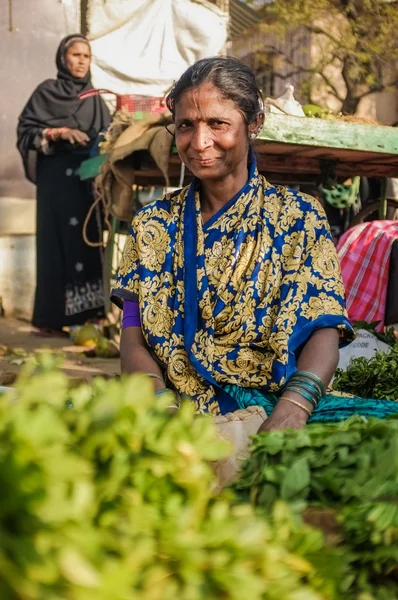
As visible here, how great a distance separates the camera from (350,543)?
119 cm

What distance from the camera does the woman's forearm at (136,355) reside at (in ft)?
7.54

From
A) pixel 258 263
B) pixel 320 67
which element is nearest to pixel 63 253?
pixel 258 263

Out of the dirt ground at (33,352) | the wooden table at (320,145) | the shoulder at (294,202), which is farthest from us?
the dirt ground at (33,352)

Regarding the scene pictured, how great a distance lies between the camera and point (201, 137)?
2.25 meters

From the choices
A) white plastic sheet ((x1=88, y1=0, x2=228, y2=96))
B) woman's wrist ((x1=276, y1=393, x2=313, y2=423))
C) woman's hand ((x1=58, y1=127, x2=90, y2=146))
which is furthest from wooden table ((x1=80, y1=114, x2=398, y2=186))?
white plastic sheet ((x1=88, y1=0, x2=228, y2=96))

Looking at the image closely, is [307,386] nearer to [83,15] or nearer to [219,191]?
[219,191]

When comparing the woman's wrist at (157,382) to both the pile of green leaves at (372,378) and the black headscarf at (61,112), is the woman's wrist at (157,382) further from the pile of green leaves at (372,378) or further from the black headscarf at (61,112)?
the black headscarf at (61,112)

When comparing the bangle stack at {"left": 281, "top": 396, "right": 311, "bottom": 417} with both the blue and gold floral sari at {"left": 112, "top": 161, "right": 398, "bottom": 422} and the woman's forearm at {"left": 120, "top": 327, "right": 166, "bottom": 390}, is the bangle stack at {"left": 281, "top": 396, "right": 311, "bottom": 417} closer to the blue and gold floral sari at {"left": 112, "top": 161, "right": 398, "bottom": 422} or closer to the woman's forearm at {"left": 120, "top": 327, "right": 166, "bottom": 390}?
the blue and gold floral sari at {"left": 112, "top": 161, "right": 398, "bottom": 422}

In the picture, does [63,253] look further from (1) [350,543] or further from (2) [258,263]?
(1) [350,543]

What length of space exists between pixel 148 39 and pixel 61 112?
2331 mm

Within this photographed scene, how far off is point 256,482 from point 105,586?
576mm

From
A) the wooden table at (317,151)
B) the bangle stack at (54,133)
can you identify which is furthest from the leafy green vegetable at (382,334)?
the bangle stack at (54,133)

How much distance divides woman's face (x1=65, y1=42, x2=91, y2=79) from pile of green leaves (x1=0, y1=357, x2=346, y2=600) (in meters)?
6.86

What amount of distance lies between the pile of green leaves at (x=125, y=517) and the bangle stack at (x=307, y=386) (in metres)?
0.96
